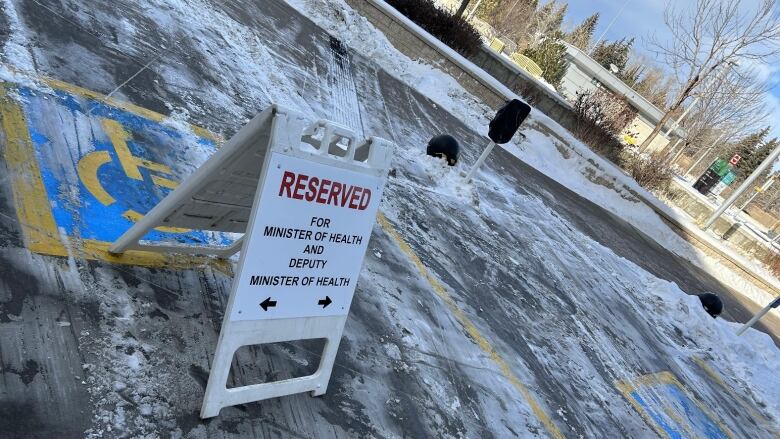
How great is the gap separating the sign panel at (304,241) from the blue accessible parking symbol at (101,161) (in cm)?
136

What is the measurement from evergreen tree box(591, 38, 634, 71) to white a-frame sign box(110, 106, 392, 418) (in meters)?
66.6

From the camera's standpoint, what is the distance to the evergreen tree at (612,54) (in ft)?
207

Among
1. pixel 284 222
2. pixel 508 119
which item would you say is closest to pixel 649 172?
pixel 508 119

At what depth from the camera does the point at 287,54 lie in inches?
367

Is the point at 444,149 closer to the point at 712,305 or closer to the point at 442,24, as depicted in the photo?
the point at 712,305

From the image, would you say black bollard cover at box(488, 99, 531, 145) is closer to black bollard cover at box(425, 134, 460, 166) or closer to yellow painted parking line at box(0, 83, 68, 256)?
black bollard cover at box(425, 134, 460, 166)

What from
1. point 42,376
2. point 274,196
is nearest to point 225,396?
point 42,376

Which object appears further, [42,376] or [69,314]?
[69,314]

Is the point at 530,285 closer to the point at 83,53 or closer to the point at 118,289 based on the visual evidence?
the point at 118,289

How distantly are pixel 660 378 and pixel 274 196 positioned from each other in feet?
19.8

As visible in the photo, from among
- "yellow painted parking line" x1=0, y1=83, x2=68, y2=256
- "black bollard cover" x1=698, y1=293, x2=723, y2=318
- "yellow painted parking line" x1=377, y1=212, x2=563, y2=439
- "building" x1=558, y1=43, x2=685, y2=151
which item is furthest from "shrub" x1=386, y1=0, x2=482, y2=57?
"building" x1=558, y1=43, x2=685, y2=151

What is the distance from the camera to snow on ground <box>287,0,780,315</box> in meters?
12.8

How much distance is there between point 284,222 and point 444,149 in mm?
6532

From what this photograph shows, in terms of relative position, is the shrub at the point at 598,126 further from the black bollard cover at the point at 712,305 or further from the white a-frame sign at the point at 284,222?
the white a-frame sign at the point at 284,222
